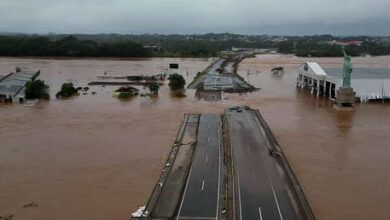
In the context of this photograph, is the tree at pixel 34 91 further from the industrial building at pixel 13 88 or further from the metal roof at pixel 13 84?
the metal roof at pixel 13 84

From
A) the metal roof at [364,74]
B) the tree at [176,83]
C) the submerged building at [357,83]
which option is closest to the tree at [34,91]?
the tree at [176,83]

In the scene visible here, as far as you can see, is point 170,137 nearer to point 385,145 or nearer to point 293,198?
point 293,198

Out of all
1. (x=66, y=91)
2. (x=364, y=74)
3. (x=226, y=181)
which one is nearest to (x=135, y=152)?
(x=226, y=181)

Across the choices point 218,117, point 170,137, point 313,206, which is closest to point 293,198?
point 313,206

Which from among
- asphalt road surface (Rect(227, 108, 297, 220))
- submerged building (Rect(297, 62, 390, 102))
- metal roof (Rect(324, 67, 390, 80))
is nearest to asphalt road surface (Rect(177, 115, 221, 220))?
asphalt road surface (Rect(227, 108, 297, 220))

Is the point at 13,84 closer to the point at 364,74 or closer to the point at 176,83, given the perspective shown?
the point at 176,83

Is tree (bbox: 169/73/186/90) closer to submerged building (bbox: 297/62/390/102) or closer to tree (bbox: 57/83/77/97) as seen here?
tree (bbox: 57/83/77/97)
